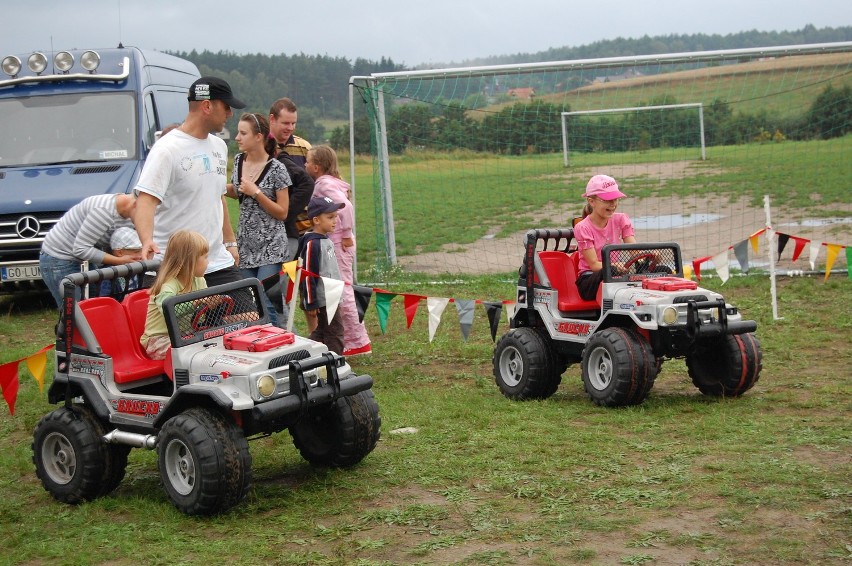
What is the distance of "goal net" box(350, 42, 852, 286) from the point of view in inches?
574

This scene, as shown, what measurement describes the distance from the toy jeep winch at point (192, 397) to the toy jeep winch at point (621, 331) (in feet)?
6.45

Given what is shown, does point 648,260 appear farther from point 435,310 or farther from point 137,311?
point 137,311

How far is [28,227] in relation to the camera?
39.0ft

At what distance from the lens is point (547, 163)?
1661 centimetres

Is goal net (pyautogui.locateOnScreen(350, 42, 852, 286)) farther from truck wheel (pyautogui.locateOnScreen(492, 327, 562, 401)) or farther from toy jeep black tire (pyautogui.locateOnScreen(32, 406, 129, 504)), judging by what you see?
toy jeep black tire (pyautogui.locateOnScreen(32, 406, 129, 504))

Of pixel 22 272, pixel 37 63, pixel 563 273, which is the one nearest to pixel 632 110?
pixel 37 63

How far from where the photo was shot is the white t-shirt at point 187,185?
5.99 m

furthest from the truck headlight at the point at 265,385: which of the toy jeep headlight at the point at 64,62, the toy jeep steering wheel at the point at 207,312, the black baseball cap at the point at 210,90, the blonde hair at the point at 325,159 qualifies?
the toy jeep headlight at the point at 64,62

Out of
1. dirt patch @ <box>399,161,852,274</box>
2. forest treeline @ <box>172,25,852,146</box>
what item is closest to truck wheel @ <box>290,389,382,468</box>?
dirt patch @ <box>399,161,852,274</box>

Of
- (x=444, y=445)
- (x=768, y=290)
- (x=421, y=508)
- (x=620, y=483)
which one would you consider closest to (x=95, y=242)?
(x=444, y=445)

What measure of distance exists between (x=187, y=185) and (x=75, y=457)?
169 centimetres

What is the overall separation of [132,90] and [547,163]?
691cm

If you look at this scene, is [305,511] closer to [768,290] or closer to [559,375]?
[559,375]

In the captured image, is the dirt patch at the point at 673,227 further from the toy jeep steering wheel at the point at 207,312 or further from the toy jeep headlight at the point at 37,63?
the toy jeep steering wheel at the point at 207,312
